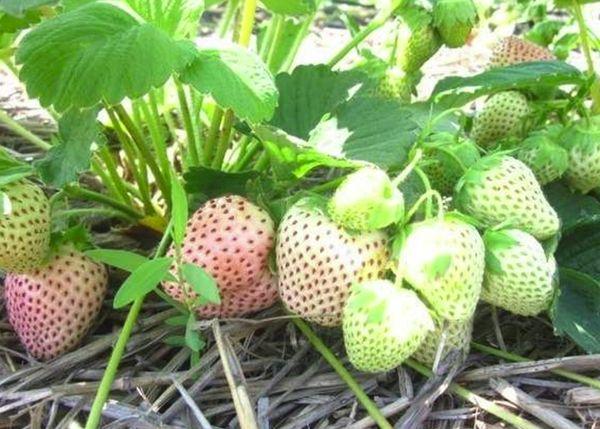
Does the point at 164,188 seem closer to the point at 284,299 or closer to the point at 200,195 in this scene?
the point at 200,195

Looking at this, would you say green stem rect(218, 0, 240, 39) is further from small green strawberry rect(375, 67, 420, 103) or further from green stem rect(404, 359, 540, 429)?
green stem rect(404, 359, 540, 429)

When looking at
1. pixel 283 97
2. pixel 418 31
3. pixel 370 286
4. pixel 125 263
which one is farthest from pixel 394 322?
pixel 418 31

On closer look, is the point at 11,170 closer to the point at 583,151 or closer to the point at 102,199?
the point at 102,199

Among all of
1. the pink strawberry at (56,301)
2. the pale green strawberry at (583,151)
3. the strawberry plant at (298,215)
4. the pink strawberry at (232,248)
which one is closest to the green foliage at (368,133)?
the strawberry plant at (298,215)

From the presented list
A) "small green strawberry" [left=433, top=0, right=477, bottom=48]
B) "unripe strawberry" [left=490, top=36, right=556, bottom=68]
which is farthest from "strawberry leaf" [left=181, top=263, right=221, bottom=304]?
"unripe strawberry" [left=490, top=36, right=556, bottom=68]

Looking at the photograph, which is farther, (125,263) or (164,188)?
(164,188)

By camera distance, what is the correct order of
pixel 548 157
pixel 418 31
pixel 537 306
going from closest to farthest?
pixel 537 306, pixel 548 157, pixel 418 31

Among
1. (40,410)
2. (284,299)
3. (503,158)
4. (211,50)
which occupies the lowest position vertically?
(40,410)
